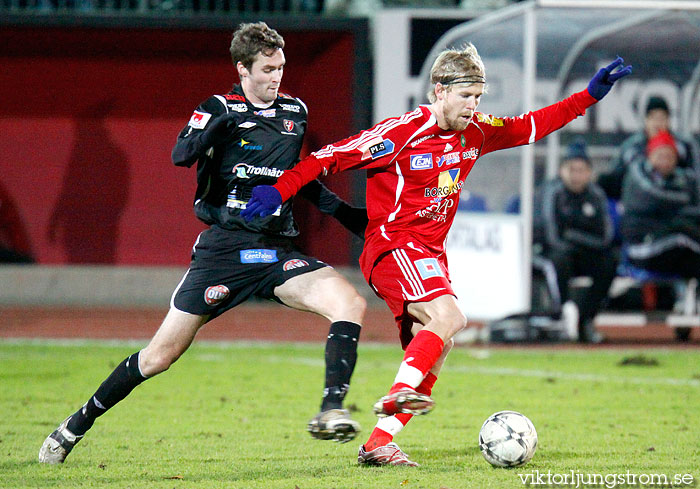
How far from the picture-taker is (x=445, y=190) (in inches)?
213

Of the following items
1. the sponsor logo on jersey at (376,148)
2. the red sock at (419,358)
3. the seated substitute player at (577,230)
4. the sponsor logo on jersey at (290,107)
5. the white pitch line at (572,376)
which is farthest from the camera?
the seated substitute player at (577,230)

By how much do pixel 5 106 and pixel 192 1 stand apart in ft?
12.2

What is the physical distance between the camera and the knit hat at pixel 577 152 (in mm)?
12598

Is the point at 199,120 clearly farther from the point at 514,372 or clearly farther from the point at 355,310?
the point at 514,372

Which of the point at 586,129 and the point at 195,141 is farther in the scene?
the point at 586,129

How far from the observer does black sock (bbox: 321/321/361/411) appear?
4.95 m

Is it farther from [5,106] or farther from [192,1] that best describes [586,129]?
[5,106]

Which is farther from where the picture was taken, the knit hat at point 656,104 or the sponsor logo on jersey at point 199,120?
the knit hat at point 656,104

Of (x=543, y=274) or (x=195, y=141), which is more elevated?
(x=195, y=141)

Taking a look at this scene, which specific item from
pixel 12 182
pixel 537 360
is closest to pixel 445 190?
pixel 537 360

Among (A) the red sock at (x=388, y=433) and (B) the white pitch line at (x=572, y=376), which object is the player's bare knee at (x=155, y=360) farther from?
(B) the white pitch line at (x=572, y=376)

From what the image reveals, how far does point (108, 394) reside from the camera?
18.0 ft

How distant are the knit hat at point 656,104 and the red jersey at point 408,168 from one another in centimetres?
800

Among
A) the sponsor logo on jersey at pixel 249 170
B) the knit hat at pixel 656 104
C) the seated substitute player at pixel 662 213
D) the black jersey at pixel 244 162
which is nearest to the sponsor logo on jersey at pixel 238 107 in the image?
the black jersey at pixel 244 162
